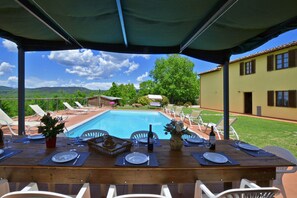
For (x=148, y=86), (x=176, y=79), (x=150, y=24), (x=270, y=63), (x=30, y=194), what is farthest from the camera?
(x=148, y=86)

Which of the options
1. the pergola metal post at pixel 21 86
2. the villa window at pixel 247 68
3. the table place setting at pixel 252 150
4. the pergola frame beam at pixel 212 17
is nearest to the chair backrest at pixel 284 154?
the table place setting at pixel 252 150

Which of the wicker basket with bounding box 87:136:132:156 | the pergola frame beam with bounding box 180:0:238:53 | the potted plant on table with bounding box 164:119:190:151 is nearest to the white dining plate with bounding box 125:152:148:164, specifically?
the wicker basket with bounding box 87:136:132:156

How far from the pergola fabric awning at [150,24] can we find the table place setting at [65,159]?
1571 millimetres

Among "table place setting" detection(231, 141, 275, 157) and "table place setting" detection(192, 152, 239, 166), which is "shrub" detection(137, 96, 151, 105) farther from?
"table place setting" detection(192, 152, 239, 166)

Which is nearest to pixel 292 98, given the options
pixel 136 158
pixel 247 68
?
pixel 247 68

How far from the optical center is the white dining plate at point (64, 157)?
6.00ft

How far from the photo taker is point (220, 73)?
51.6 feet

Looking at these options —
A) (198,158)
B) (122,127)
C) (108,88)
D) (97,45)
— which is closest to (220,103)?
(122,127)

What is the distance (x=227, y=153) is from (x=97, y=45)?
291 centimetres

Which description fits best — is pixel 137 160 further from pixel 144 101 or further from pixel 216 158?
pixel 144 101

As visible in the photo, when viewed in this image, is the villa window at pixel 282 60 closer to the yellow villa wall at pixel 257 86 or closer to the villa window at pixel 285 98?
the yellow villa wall at pixel 257 86

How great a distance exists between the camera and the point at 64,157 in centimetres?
190

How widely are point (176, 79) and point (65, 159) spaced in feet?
82.0

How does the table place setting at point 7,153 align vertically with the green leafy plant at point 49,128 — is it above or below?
below
